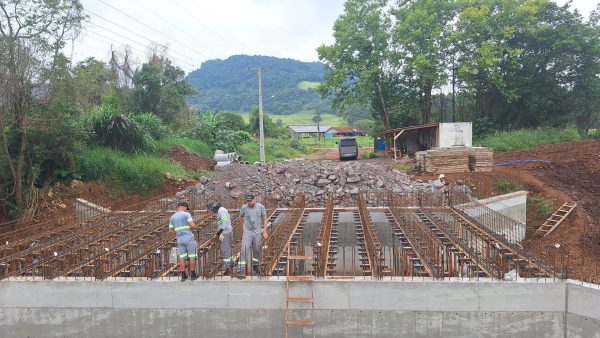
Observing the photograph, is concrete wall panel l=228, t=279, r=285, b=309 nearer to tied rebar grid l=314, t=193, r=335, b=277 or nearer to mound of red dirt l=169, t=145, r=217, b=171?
tied rebar grid l=314, t=193, r=335, b=277

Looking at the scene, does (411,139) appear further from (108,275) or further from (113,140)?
(108,275)

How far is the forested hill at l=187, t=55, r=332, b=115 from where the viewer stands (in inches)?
A: 4117

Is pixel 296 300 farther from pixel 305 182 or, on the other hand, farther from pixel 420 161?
pixel 420 161

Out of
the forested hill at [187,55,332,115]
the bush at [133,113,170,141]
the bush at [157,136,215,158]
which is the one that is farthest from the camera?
the forested hill at [187,55,332,115]

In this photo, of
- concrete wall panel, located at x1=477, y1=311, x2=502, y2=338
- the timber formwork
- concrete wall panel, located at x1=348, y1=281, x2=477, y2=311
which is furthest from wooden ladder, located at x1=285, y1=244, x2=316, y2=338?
concrete wall panel, located at x1=477, y1=311, x2=502, y2=338

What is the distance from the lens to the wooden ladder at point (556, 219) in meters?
15.2

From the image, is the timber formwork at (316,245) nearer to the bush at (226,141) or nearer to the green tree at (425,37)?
the bush at (226,141)

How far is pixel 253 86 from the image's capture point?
113625mm

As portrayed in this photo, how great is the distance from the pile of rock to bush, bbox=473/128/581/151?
9981 mm

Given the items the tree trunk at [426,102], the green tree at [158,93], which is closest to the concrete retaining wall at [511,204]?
the tree trunk at [426,102]

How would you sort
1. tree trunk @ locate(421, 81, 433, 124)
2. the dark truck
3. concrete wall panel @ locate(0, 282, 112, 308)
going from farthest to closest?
tree trunk @ locate(421, 81, 433, 124)
the dark truck
concrete wall panel @ locate(0, 282, 112, 308)

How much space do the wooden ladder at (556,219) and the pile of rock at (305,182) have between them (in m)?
4.13

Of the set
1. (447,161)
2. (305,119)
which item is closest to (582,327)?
(447,161)

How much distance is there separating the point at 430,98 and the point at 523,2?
25.7 ft
